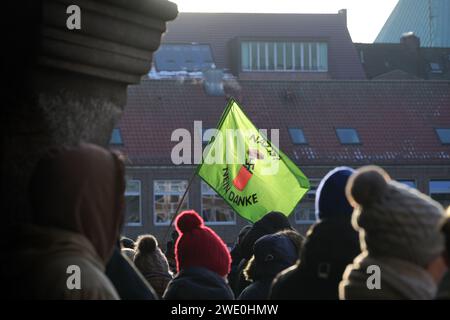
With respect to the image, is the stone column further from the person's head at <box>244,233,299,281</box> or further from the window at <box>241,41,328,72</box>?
the window at <box>241,41,328,72</box>

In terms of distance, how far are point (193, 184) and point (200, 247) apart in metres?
43.3

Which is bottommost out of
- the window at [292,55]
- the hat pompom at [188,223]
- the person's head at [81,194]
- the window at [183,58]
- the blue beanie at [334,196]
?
the person's head at [81,194]

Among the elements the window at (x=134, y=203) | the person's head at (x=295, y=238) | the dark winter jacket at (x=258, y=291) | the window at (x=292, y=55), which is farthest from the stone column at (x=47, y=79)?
the window at (x=292, y=55)

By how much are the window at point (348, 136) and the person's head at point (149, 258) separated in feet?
140

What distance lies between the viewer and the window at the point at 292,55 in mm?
65875

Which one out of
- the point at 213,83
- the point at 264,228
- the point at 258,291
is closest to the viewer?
the point at 258,291

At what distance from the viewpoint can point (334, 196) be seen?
14.5ft

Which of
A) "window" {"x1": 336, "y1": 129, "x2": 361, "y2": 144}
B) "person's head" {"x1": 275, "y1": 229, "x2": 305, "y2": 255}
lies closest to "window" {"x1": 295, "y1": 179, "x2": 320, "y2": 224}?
"window" {"x1": 336, "y1": 129, "x2": 361, "y2": 144}

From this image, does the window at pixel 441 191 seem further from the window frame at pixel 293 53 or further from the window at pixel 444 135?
the window frame at pixel 293 53

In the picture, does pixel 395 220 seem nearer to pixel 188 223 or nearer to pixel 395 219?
pixel 395 219

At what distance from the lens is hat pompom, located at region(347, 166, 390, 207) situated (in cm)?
371

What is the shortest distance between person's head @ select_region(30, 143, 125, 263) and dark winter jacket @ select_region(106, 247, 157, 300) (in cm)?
71

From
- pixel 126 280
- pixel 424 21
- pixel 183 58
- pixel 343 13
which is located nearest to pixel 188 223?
pixel 126 280

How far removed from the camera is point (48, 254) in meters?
3.26
